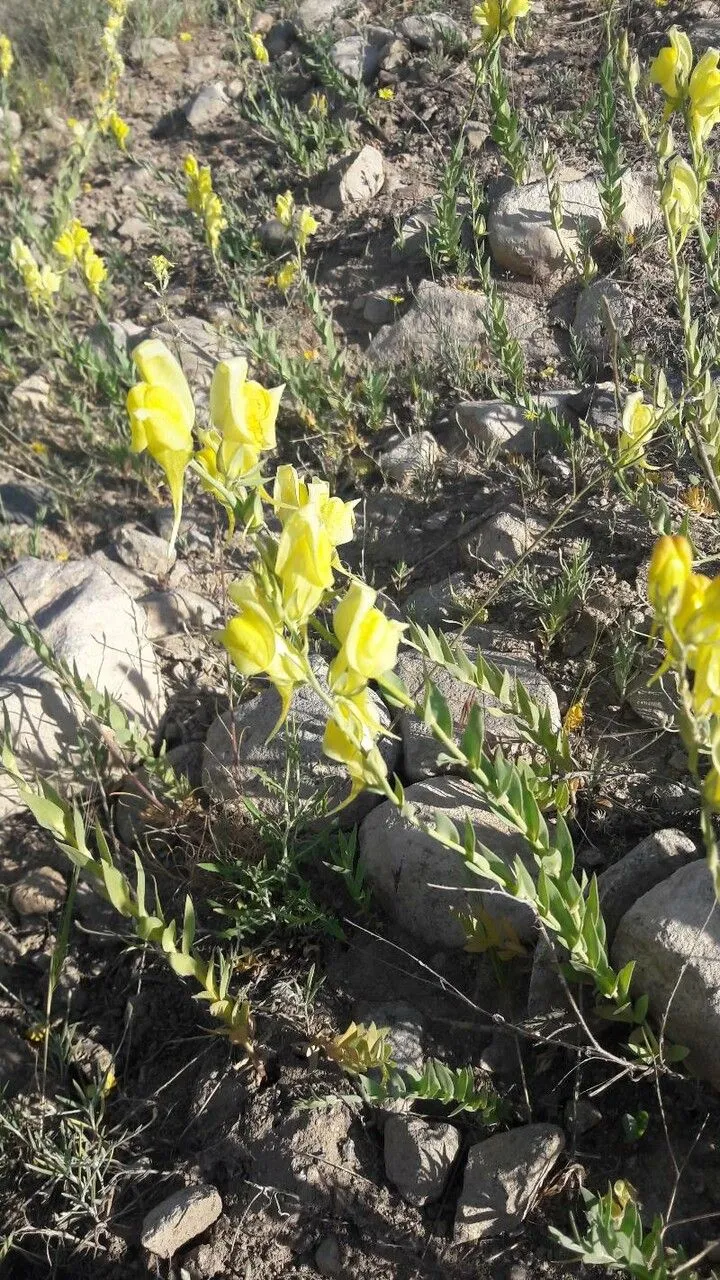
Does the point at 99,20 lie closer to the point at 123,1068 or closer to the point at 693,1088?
the point at 123,1068

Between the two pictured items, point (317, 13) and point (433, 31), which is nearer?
point (433, 31)

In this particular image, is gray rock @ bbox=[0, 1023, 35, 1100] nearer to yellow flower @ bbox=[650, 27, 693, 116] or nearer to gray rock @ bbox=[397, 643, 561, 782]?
gray rock @ bbox=[397, 643, 561, 782]

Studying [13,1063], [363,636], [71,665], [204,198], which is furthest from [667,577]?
[204,198]

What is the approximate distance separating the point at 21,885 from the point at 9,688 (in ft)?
2.09

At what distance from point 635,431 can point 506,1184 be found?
5.65 ft

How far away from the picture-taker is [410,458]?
3465 millimetres

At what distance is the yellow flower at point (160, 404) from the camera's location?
150cm

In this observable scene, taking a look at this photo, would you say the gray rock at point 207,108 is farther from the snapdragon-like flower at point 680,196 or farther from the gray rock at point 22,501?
the snapdragon-like flower at point 680,196

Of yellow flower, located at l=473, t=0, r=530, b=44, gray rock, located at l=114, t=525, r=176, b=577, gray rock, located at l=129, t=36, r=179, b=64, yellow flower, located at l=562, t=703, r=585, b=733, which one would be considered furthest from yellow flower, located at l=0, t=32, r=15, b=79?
yellow flower, located at l=562, t=703, r=585, b=733

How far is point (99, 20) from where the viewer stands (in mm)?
6801

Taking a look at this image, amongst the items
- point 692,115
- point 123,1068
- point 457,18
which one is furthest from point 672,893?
point 457,18

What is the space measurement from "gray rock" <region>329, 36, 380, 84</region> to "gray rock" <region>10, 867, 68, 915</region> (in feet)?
15.6

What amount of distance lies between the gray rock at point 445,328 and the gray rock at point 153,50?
3920 millimetres

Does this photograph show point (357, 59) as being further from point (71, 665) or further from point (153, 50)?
point (71, 665)
